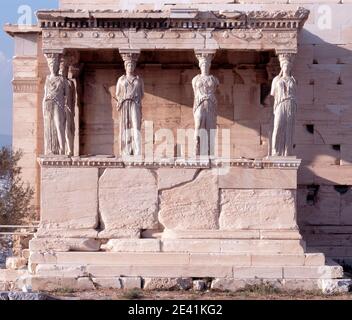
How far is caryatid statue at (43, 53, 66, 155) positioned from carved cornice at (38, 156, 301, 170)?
0.60 ft

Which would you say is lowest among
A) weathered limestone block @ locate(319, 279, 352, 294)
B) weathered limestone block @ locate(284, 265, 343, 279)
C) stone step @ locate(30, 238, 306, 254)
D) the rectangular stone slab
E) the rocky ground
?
the rocky ground

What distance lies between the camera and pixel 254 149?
17859mm

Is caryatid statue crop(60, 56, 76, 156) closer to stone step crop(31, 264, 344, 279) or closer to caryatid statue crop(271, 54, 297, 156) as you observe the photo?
stone step crop(31, 264, 344, 279)

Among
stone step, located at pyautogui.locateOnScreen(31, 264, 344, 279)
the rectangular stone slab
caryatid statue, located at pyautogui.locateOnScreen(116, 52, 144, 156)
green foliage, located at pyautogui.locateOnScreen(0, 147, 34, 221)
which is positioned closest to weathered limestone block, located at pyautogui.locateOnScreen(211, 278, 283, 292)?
stone step, located at pyautogui.locateOnScreen(31, 264, 344, 279)

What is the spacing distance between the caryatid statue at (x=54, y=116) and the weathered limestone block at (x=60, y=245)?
1.30 metres

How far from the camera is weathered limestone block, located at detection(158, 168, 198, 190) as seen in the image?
15891 millimetres

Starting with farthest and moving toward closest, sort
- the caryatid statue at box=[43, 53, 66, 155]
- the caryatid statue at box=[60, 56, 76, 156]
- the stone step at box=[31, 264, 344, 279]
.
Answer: the caryatid statue at box=[60, 56, 76, 156], the caryatid statue at box=[43, 53, 66, 155], the stone step at box=[31, 264, 344, 279]

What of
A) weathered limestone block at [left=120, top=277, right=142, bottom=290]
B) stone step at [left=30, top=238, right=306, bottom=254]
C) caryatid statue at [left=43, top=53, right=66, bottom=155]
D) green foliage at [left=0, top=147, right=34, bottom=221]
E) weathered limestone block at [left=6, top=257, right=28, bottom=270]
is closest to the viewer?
weathered limestone block at [left=120, top=277, right=142, bottom=290]

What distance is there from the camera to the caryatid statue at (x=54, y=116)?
15938 mm

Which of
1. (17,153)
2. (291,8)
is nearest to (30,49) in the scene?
(17,153)

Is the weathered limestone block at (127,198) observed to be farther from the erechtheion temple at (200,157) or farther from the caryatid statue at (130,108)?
the caryatid statue at (130,108)

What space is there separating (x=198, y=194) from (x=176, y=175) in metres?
0.42

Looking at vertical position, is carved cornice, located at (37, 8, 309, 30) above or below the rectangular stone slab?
above

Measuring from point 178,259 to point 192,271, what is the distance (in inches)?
10.7
